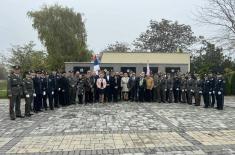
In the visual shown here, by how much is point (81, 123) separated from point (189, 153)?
4.96 metres

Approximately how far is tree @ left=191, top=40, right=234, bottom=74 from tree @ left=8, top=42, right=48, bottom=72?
16412 millimetres

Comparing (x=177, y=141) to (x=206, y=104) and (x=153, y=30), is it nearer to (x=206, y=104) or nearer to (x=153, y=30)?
(x=206, y=104)

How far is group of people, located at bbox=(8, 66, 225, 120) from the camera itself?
16891 mm

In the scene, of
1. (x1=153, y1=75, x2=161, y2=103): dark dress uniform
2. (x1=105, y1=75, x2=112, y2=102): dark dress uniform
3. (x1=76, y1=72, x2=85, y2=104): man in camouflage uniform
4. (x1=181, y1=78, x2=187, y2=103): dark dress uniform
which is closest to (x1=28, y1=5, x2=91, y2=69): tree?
(x1=105, y1=75, x2=112, y2=102): dark dress uniform

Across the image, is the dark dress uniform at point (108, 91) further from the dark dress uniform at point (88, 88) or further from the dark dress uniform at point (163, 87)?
the dark dress uniform at point (163, 87)

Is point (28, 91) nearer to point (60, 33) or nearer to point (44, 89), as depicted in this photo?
point (44, 89)

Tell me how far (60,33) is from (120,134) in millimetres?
33811

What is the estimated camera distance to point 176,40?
57250 millimetres

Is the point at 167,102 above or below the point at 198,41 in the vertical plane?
below

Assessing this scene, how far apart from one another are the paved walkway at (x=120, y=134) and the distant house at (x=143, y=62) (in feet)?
61.2

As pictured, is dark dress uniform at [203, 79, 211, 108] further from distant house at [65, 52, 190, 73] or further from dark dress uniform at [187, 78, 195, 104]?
distant house at [65, 52, 190, 73]

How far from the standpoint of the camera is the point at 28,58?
43188 mm

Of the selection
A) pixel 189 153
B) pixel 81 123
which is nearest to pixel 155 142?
pixel 189 153

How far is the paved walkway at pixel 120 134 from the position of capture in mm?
8531
